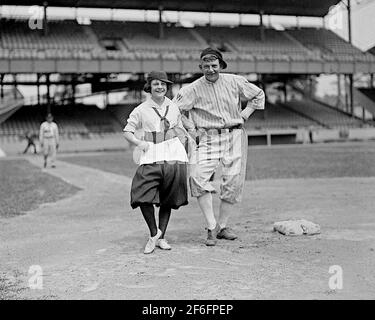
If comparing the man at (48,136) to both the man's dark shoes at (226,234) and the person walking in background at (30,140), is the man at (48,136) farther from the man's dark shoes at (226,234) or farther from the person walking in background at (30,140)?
the person walking in background at (30,140)

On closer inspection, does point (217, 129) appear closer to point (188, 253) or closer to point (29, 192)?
point (188, 253)

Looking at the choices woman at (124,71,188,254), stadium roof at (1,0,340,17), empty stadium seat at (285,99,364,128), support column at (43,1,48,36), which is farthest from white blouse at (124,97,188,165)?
empty stadium seat at (285,99,364,128)

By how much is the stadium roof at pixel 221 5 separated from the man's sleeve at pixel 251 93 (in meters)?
33.4

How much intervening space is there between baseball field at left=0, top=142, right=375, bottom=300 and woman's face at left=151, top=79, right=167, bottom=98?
1450mm

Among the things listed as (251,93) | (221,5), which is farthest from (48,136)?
(221,5)

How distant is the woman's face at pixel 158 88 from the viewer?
4914mm

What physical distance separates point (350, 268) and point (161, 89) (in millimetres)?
2294

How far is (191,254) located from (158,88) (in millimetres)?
1557

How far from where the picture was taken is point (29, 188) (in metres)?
11.5

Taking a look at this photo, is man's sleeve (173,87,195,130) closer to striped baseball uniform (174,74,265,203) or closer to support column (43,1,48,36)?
striped baseball uniform (174,74,265,203)

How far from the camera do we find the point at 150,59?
115ft

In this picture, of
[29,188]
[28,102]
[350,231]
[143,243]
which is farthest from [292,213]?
[28,102]

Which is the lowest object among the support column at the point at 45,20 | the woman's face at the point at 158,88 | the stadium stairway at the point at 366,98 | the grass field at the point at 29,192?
the grass field at the point at 29,192

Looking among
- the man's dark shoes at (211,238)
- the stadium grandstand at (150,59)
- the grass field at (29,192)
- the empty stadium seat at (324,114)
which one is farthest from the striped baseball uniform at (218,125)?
the empty stadium seat at (324,114)
